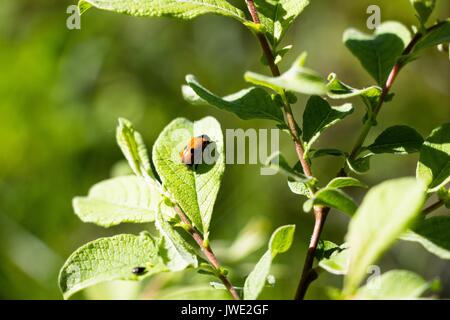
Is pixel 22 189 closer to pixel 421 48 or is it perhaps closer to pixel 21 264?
pixel 21 264

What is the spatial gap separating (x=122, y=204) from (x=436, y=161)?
1.70 ft

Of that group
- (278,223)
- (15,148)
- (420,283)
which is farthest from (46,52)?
(420,283)

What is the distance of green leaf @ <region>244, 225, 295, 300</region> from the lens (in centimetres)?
87

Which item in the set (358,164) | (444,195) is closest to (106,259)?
(358,164)

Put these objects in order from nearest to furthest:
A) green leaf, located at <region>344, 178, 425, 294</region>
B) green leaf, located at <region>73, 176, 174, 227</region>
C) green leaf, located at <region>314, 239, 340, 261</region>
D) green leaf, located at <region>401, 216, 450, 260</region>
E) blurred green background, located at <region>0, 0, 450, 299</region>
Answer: green leaf, located at <region>344, 178, 425, 294</region> < green leaf, located at <region>401, 216, 450, 260</region> < green leaf, located at <region>314, 239, 340, 261</region> < green leaf, located at <region>73, 176, 174, 227</region> < blurred green background, located at <region>0, 0, 450, 299</region>

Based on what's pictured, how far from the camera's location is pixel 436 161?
37.7 inches

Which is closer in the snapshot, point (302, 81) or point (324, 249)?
point (302, 81)

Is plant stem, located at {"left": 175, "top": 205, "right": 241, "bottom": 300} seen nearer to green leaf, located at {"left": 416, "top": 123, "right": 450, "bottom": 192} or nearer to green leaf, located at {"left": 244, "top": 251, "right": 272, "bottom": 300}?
green leaf, located at {"left": 244, "top": 251, "right": 272, "bottom": 300}

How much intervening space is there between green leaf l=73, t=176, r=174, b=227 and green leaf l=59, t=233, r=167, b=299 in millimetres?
72

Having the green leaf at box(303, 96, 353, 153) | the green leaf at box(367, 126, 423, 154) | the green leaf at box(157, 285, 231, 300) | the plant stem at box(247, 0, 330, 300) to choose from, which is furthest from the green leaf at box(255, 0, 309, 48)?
the green leaf at box(157, 285, 231, 300)

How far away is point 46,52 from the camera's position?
8.58ft

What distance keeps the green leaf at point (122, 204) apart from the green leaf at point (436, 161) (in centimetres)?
39

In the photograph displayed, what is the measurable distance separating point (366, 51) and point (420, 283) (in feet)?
1.39

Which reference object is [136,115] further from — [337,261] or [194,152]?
[337,261]
